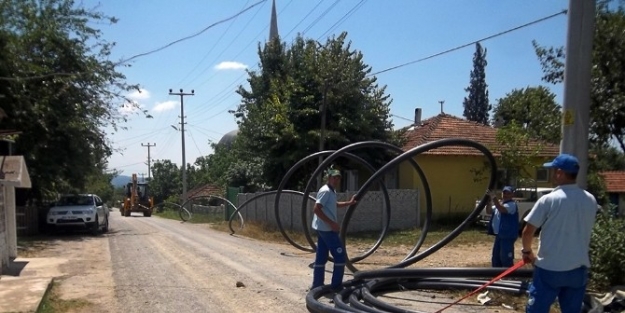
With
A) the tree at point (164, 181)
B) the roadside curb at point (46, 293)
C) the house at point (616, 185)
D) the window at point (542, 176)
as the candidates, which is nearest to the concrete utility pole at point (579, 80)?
the roadside curb at point (46, 293)

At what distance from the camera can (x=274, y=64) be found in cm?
3369

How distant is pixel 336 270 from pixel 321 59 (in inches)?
677

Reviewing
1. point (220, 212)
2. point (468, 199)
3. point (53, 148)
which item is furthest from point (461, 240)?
point (220, 212)

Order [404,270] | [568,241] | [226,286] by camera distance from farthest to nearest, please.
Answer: [226,286], [404,270], [568,241]

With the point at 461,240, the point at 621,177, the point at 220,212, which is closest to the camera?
the point at 461,240

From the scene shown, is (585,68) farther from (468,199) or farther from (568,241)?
(468,199)

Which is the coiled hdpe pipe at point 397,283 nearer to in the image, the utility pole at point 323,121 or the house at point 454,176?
the utility pole at point 323,121

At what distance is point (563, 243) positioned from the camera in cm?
563

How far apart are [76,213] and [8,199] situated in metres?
8.43

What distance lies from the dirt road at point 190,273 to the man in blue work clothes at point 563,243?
3.51m

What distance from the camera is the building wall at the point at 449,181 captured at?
25.9 meters

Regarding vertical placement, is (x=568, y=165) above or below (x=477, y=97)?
below

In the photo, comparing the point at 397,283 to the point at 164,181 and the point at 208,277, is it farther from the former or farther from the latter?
the point at 164,181

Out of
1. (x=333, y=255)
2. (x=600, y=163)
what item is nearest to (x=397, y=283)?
(x=333, y=255)
